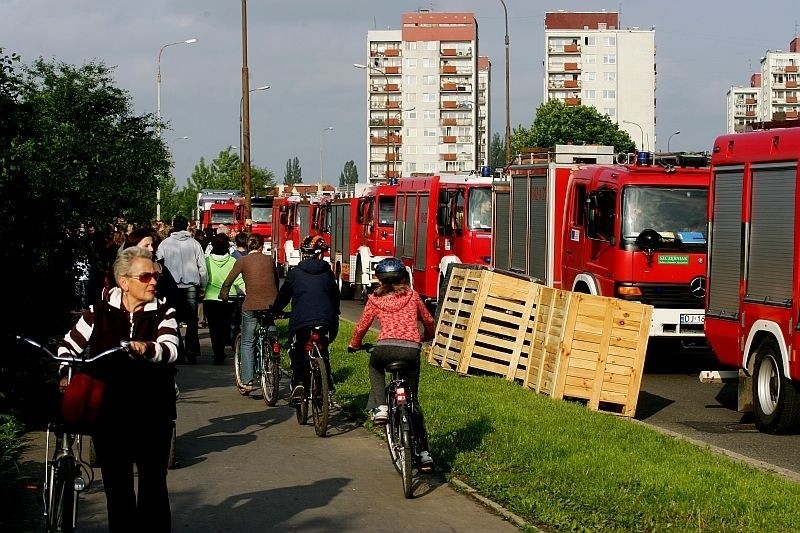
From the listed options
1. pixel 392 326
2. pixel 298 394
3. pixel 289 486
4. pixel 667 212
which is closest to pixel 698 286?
pixel 667 212

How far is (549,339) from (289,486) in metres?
5.97

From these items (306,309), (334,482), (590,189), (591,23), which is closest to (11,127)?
→ (306,309)

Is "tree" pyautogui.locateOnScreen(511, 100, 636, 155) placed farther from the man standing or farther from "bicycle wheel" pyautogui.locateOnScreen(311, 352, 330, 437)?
"bicycle wheel" pyautogui.locateOnScreen(311, 352, 330, 437)

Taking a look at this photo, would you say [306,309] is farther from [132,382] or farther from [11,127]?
[132,382]

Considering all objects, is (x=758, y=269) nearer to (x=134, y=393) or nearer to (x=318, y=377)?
(x=318, y=377)

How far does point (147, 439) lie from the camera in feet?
21.4

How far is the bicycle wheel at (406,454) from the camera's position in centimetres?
914

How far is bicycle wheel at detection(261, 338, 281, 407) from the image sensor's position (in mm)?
14383

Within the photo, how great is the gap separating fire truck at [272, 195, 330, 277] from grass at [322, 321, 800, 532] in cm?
2534

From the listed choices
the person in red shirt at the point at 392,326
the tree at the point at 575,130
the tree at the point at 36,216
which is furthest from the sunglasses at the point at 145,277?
the tree at the point at 575,130

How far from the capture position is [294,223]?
47.5 metres

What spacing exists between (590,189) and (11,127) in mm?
9531

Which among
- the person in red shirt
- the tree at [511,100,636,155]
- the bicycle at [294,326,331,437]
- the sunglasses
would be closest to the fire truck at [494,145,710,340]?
the bicycle at [294,326,331,437]

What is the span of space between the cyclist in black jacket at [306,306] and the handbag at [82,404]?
19.3 ft
